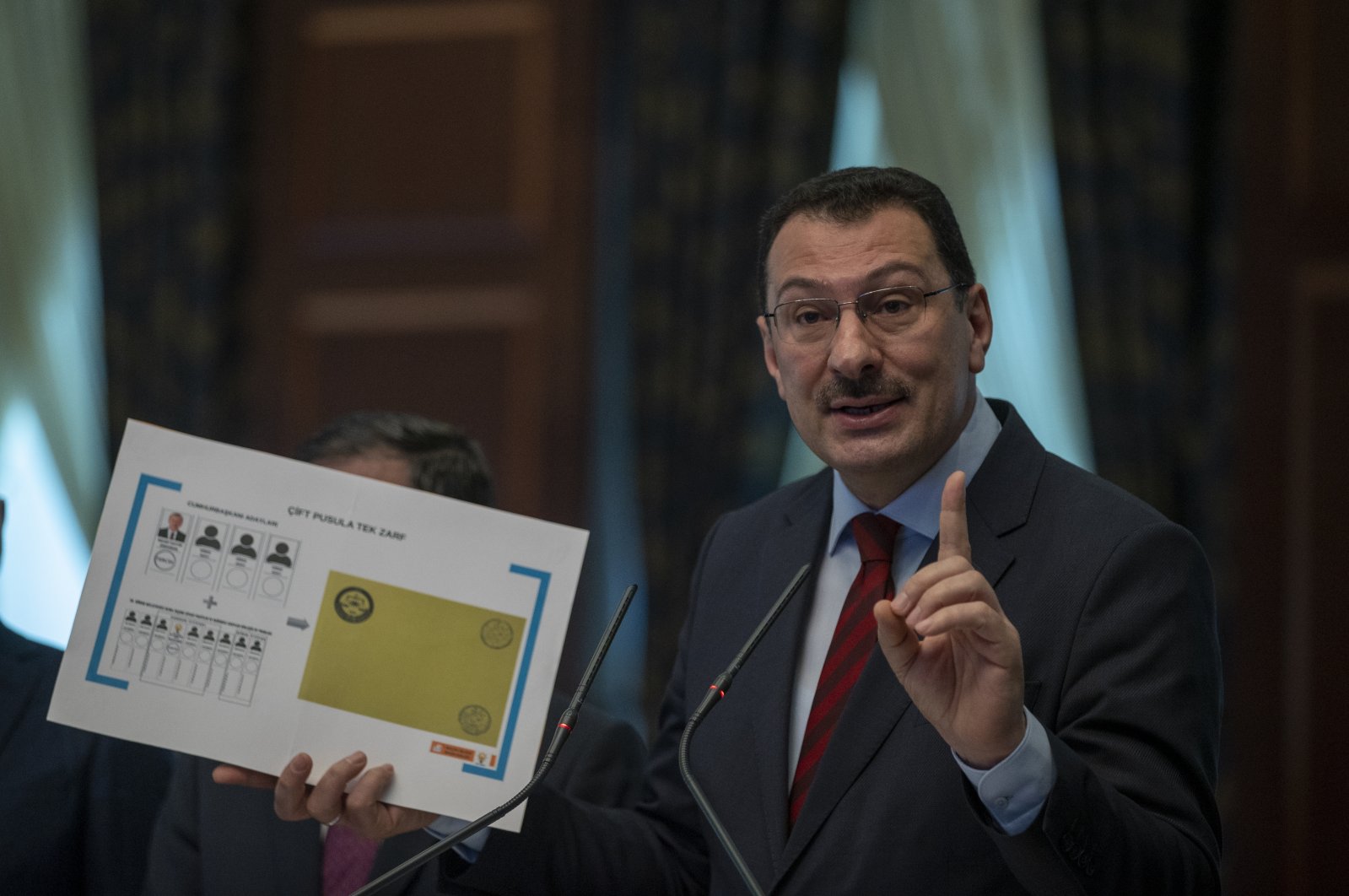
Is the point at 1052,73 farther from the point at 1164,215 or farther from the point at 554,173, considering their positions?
the point at 554,173

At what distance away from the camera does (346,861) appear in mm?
2154

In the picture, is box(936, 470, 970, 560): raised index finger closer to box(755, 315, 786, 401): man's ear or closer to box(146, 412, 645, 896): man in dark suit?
box(755, 315, 786, 401): man's ear

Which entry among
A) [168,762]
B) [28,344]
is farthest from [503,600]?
[28,344]

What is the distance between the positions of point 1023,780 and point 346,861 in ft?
3.80

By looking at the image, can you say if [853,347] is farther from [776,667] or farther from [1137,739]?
[1137,739]

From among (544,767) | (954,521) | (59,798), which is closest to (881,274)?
(954,521)

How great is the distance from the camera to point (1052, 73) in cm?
420

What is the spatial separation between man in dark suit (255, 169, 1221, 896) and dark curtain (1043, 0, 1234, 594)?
2.22 metres

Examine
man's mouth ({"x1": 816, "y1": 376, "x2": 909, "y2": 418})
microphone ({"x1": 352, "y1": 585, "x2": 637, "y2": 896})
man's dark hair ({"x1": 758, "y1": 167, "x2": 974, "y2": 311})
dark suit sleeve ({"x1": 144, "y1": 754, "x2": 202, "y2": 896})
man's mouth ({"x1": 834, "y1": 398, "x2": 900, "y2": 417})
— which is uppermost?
man's dark hair ({"x1": 758, "y1": 167, "x2": 974, "y2": 311})

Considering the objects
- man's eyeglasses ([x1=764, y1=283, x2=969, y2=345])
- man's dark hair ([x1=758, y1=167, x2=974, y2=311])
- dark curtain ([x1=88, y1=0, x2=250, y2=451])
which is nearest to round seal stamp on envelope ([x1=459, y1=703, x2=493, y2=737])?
man's eyeglasses ([x1=764, y1=283, x2=969, y2=345])

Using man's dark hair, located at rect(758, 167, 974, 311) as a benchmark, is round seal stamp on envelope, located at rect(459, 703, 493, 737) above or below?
below

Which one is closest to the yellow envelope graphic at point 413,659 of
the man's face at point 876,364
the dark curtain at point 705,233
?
the man's face at point 876,364

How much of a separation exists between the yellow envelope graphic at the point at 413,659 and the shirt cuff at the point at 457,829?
6.6 inches

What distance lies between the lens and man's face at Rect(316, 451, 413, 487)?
234cm
